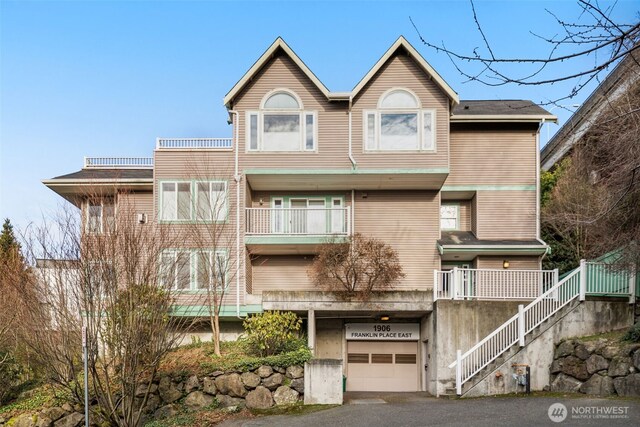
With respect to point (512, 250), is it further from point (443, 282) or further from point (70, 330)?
point (70, 330)

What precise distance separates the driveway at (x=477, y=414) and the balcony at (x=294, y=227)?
22.0ft

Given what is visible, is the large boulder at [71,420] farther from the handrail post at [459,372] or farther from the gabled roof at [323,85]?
the gabled roof at [323,85]

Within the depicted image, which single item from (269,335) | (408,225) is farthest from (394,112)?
(269,335)

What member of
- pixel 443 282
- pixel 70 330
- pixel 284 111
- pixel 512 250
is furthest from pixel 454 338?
pixel 70 330

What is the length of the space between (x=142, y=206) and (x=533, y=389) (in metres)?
15.5

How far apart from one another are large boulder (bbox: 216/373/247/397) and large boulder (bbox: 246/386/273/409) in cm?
28

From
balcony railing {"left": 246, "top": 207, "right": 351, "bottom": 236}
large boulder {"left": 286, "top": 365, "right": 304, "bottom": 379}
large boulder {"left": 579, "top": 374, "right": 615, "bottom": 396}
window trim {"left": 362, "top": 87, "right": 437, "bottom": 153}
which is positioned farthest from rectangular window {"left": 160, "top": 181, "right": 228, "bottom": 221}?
large boulder {"left": 579, "top": 374, "right": 615, "bottom": 396}

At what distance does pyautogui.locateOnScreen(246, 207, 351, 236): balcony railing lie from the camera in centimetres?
2344

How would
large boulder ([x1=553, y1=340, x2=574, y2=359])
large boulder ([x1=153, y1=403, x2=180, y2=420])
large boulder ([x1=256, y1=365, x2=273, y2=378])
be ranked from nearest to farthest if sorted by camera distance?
large boulder ([x1=153, y1=403, x2=180, y2=420]) → large boulder ([x1=256, y1=365, x2=273, y2=378]) → large boulder ([x1=553, y1=340, x2=574, y2=359])

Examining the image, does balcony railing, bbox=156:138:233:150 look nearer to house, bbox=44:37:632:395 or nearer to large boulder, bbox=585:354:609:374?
house, bbox=44:37:632:395

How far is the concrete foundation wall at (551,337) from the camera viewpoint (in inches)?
753

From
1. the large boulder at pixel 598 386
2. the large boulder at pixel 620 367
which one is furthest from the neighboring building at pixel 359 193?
the large boulder at pixel 620 367

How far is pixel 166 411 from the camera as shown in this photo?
18.0 meters

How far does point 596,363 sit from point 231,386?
10.4 m
